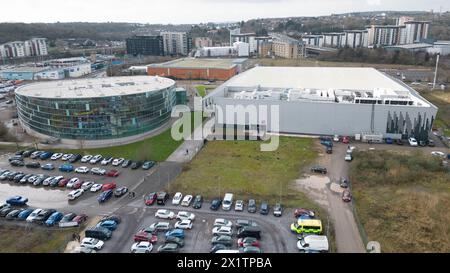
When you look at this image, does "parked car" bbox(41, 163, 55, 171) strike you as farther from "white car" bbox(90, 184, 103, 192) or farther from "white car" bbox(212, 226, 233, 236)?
"white car" bbox(212, 226, 233, 236)

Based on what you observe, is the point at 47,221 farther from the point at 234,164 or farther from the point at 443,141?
the point at 443,141

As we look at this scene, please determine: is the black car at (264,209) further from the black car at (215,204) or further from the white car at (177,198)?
the white car at (177,198)

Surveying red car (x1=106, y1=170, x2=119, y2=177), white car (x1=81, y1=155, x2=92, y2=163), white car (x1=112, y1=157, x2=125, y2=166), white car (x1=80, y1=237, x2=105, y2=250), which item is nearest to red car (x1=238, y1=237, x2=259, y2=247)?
white car (x1=80, y1=237, x2=105, y2=250)

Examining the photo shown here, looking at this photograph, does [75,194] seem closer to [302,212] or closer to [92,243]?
[92,243]

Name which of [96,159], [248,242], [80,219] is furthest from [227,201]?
[96,159]

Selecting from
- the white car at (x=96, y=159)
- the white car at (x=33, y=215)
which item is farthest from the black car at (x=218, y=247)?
the white car at (x=96, y=159)

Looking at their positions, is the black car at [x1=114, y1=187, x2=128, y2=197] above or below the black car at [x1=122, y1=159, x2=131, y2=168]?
below
